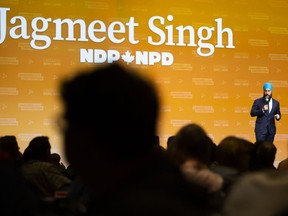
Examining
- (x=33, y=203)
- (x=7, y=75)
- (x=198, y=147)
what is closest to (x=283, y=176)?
(x=33, y=203)

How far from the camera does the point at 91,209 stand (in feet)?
3.14

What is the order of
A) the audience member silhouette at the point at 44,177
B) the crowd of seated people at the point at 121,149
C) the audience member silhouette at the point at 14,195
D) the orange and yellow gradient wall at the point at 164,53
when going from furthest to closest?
the orange and yellow gradient wall at the point at 164,53 → the audience member silhouette at the point at 44,177 → the audience member silhouette at the point at 14,195 → the crowd of seated people at the point at 121,149

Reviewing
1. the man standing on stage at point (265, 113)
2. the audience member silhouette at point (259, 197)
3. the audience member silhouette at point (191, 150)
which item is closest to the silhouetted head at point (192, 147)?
the audience member silhouette at point (191, 150)

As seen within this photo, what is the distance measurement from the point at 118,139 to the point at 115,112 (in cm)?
4

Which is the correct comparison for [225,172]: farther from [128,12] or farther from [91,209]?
[128,12]

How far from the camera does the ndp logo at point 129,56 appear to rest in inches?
298

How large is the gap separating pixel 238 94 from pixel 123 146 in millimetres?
7371

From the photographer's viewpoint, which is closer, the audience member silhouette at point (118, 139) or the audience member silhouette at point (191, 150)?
the audience member silhouette at point (118, 139)

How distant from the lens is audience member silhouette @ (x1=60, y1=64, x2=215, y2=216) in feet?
2.87

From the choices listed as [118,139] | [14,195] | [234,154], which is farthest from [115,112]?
[234,154]

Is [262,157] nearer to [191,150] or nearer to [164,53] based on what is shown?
[191,150]

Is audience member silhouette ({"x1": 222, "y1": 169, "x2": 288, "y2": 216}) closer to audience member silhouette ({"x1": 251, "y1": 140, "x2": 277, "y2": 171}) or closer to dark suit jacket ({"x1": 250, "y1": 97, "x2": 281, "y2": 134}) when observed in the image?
audience member silhouette ({"x1": 251, "y1": 140, "x2": 277, "y2": 171})

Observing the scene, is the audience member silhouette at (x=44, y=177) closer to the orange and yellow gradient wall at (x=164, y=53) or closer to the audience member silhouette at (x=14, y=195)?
the audience member silhouette at (x=14, y=195)

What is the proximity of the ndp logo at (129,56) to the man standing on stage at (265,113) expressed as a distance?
1500 millimetres
